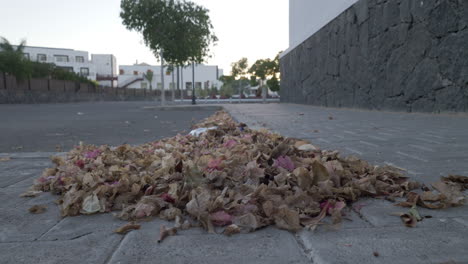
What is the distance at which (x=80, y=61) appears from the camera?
6962cm

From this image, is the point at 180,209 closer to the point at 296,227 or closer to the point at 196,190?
the point at 196,190

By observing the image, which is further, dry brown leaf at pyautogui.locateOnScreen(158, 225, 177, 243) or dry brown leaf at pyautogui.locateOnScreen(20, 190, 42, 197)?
dry brown leaf at pyautogui.locateOnScreen(20, 190, 42, 197)

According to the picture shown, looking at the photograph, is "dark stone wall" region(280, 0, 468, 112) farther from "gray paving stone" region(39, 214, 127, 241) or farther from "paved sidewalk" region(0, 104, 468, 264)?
"gray paving stone" region(39, 214, 127, 241)

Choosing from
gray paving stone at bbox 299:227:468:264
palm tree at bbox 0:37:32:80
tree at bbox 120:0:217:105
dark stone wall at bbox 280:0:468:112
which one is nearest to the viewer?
gray paving stone at bbox 299:227:468:264

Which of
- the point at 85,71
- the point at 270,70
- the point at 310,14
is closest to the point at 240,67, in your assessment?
the point at 270,70

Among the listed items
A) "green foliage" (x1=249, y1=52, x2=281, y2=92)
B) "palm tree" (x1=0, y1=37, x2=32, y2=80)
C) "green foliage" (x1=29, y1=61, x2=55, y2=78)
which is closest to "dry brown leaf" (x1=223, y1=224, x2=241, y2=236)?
"palm tree" (x1=0, y1=37, x2=32, y2=80)

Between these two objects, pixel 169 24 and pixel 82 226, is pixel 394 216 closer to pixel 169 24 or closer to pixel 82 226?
pixel 82 226

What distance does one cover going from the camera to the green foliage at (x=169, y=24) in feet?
53.6

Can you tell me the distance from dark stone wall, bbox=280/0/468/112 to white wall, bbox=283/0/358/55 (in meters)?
0.27

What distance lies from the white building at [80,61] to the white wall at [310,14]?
183ft

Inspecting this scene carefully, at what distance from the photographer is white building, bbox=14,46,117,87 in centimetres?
6500

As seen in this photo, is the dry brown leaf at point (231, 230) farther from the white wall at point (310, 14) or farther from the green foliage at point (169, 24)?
the green foliage at point (169, 24)

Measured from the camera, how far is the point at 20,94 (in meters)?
24.6

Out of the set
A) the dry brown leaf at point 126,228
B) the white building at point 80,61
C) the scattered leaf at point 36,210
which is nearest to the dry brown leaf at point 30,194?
the scattered leaf at point 36,210
